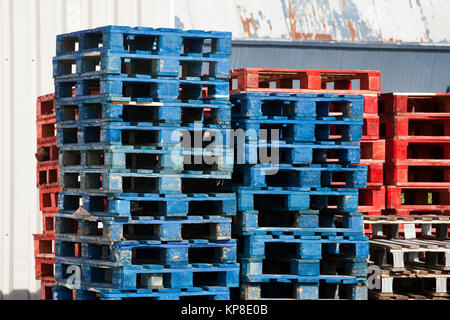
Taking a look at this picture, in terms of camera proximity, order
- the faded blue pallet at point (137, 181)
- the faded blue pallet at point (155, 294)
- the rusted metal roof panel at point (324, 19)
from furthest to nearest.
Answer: the rusted metal roof panel at point (324, 19)
the faded blue pallet at point (137, 181)
the faded blue pallet at point (155, 294)

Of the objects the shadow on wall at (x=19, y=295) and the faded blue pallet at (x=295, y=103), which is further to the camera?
the shadow on wall at (x=19, y=295)

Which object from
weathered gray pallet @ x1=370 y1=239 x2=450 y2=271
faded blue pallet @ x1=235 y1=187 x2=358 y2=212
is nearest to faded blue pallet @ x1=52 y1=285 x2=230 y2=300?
faded blue pallet @ x1=235 y1=187 x2=358 y2=212

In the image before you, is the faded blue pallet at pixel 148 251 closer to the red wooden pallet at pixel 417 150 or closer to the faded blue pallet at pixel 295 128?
the faded blue pallet at pixel 295 128

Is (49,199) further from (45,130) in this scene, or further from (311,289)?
(311,289)

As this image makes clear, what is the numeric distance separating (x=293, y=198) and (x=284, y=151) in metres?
0.52

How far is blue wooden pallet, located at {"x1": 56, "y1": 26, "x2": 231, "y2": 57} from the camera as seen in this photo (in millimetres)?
8852

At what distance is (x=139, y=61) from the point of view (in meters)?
9.21

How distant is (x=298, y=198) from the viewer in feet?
30.7

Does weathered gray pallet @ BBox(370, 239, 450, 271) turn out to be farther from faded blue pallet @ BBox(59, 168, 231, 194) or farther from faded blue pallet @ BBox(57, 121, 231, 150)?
faded blue pallet @ BBox(57, 121, 231, 150)

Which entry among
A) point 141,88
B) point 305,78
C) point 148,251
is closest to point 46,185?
point 148,251

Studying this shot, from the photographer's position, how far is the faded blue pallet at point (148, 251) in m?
8.70

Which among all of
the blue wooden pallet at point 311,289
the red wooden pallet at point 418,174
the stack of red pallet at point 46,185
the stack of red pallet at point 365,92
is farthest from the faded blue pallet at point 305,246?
the stack of red pallet at point 46,185

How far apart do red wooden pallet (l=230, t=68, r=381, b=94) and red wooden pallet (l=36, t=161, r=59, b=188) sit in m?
2.22

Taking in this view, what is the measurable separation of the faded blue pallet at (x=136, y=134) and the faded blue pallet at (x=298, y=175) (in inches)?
17.4
